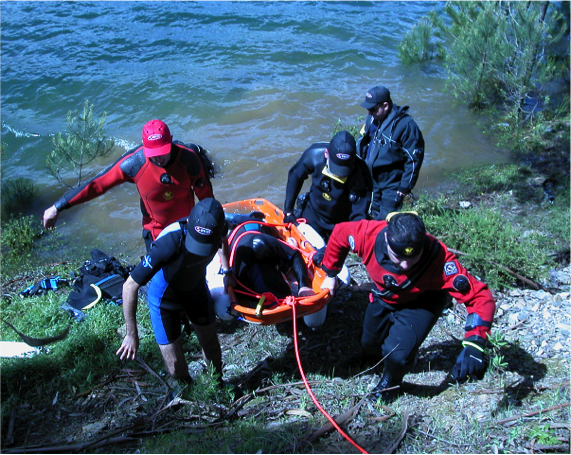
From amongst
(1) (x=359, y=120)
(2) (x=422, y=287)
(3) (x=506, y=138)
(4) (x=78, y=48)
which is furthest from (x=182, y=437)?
(4) (x=78, y=48)

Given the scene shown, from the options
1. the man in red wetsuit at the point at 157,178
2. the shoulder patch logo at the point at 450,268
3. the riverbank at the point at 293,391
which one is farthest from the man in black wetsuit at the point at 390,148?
the man in red wetsuit at the point at 157,178

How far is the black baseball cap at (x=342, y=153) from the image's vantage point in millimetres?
4352

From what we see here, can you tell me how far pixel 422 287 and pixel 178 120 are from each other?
7994mm

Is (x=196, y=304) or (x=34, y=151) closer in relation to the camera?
(x=196, y=304)

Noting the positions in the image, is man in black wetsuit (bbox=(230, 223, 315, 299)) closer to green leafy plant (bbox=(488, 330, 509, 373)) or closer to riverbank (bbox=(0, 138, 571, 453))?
riverbank (bbox=(0, 138, 571, 453))

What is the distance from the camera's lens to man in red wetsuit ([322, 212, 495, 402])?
125 inches

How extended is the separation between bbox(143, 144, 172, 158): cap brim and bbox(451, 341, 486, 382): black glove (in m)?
2.84

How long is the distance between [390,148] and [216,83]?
7311mm

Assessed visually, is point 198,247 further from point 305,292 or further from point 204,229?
point 305,292

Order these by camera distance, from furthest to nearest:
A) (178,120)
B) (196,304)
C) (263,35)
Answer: (263,35) < (178,120) < (196,304)

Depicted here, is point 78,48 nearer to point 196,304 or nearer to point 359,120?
point 359,120

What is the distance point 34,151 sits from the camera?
9367 millimetres

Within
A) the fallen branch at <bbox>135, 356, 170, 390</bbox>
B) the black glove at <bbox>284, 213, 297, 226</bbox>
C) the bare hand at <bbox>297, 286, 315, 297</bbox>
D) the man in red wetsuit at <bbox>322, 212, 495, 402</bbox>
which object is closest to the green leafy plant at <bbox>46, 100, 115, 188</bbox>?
the black glove at <bbox>284, 213, 297, 226</bbox>

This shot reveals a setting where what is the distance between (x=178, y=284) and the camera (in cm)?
349
